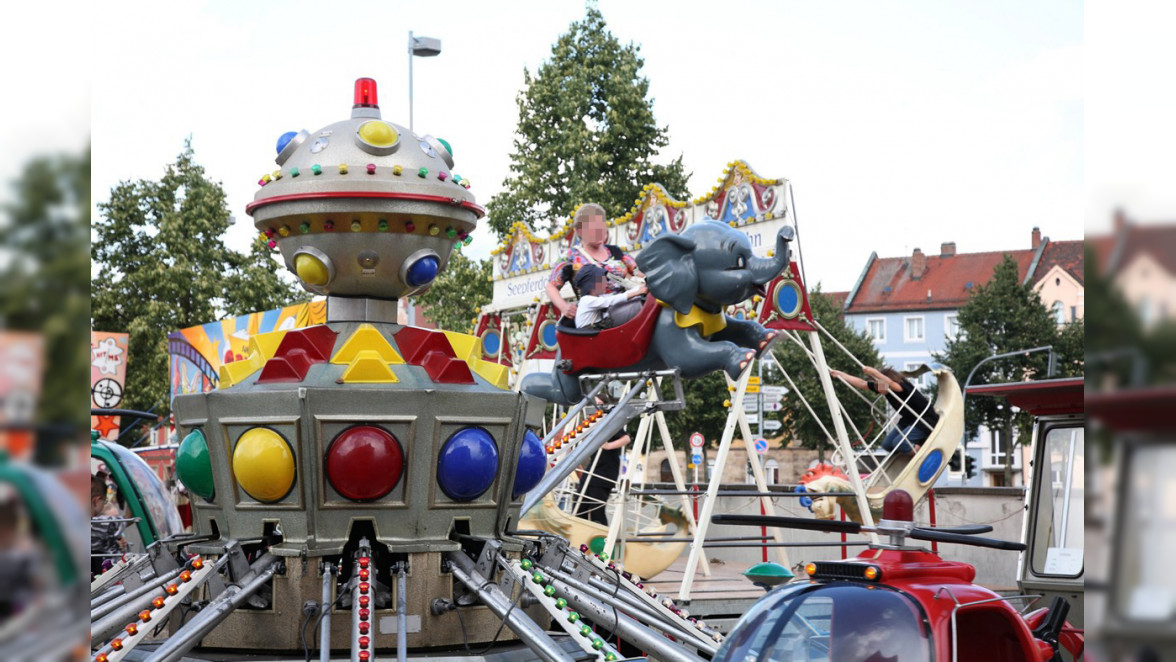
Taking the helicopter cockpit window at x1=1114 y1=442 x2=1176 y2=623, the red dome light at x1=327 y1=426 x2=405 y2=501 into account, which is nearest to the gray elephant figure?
the red dome light at x1=327 y1=426 x2=405 y2=501

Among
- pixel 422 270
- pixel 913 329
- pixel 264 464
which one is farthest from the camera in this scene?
pixel 913 329

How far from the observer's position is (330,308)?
6309 mm

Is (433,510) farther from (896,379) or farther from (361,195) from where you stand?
(896,379)

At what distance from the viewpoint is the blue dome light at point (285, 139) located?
615 centimetres

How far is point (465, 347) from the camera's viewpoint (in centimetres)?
632

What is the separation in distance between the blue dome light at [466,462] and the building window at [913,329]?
192ft

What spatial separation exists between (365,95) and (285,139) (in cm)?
51

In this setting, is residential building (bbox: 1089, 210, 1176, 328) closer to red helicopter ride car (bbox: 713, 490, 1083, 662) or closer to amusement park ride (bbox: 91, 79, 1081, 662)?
red helicopter ride car (bbox: 713, 490, 1083, 662)

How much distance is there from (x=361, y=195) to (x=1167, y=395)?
522 centimetres

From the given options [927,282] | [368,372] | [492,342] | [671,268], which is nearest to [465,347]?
[368,372]

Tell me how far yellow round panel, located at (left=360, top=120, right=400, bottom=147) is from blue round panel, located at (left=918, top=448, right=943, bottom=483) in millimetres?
9125

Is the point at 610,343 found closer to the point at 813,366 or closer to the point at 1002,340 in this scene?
the point at 1002,340

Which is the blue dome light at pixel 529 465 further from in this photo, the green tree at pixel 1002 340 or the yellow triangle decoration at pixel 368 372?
the green tree at pixel 1002 340

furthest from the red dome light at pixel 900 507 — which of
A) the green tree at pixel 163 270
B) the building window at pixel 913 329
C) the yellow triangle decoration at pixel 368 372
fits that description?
the building window at pixel 913 329
